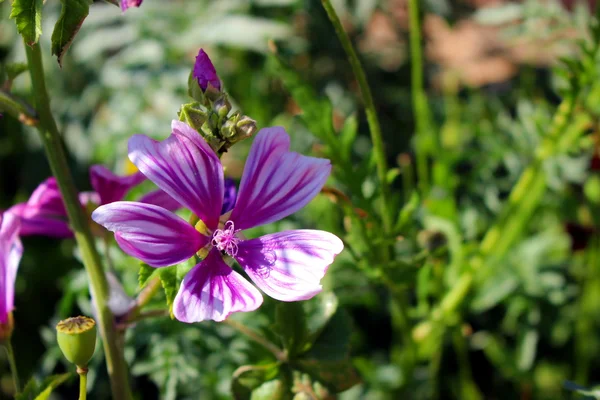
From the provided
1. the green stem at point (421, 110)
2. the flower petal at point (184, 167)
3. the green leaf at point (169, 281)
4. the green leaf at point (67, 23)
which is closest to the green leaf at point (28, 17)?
the green leaf at point (67, 23)

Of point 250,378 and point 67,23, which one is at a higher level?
point 67,23

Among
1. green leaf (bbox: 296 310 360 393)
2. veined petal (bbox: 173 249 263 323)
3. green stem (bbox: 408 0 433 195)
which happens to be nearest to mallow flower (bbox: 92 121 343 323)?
Answer: veined petal (bbox: 173 249 263 323)

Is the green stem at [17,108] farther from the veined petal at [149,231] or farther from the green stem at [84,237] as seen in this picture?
the veined petal at [149,231]

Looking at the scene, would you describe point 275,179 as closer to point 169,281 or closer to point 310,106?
point 169,281

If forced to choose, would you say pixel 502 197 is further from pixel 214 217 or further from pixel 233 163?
pixel 214 217

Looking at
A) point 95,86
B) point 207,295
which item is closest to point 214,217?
point 207,295

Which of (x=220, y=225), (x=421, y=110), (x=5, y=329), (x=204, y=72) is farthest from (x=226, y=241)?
(x=421, y=110)
